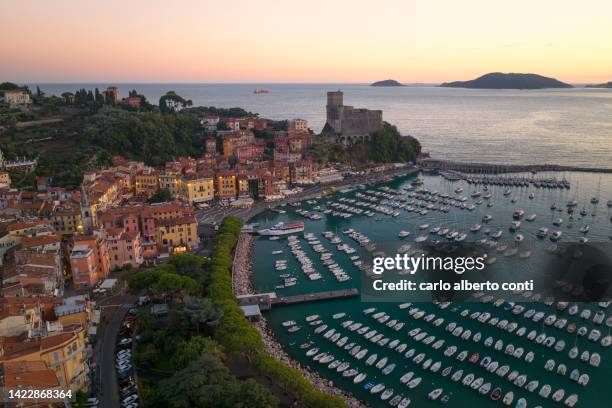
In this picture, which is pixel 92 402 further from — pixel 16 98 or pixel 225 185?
pixel 16 98

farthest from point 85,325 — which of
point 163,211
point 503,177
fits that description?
point 503,177

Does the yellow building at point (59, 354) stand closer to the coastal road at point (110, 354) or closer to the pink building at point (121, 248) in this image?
the coastal road at point (110, 354)

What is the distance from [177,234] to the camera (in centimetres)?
3278

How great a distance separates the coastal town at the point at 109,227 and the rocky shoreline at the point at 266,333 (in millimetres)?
96

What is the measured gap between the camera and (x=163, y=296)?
953 inches

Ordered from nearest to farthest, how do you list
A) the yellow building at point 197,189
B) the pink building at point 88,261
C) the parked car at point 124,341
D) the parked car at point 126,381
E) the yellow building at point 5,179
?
the parked car at point 126,381
the parked car at point 124,341
the pink building at point 88,261
the yellow building at point 5,179
the yellow building at point 197,189

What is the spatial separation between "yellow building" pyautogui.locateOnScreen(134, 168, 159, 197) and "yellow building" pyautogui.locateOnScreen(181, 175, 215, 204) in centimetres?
317

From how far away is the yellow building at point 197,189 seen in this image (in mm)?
43969

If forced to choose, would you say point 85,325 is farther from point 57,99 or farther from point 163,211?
point 57,99

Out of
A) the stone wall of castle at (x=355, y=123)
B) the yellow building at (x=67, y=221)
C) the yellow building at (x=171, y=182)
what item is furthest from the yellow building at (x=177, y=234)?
the stone wall of castle at (x=355, y=123)

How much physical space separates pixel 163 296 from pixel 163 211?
35.6 ft

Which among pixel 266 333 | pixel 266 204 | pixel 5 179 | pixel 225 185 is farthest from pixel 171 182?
pixel 266 333

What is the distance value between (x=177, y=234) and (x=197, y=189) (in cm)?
1229

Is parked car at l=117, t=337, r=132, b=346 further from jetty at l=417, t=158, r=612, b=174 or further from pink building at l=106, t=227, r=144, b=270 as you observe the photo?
jetty at l=417, t=158, r=612, b=174
